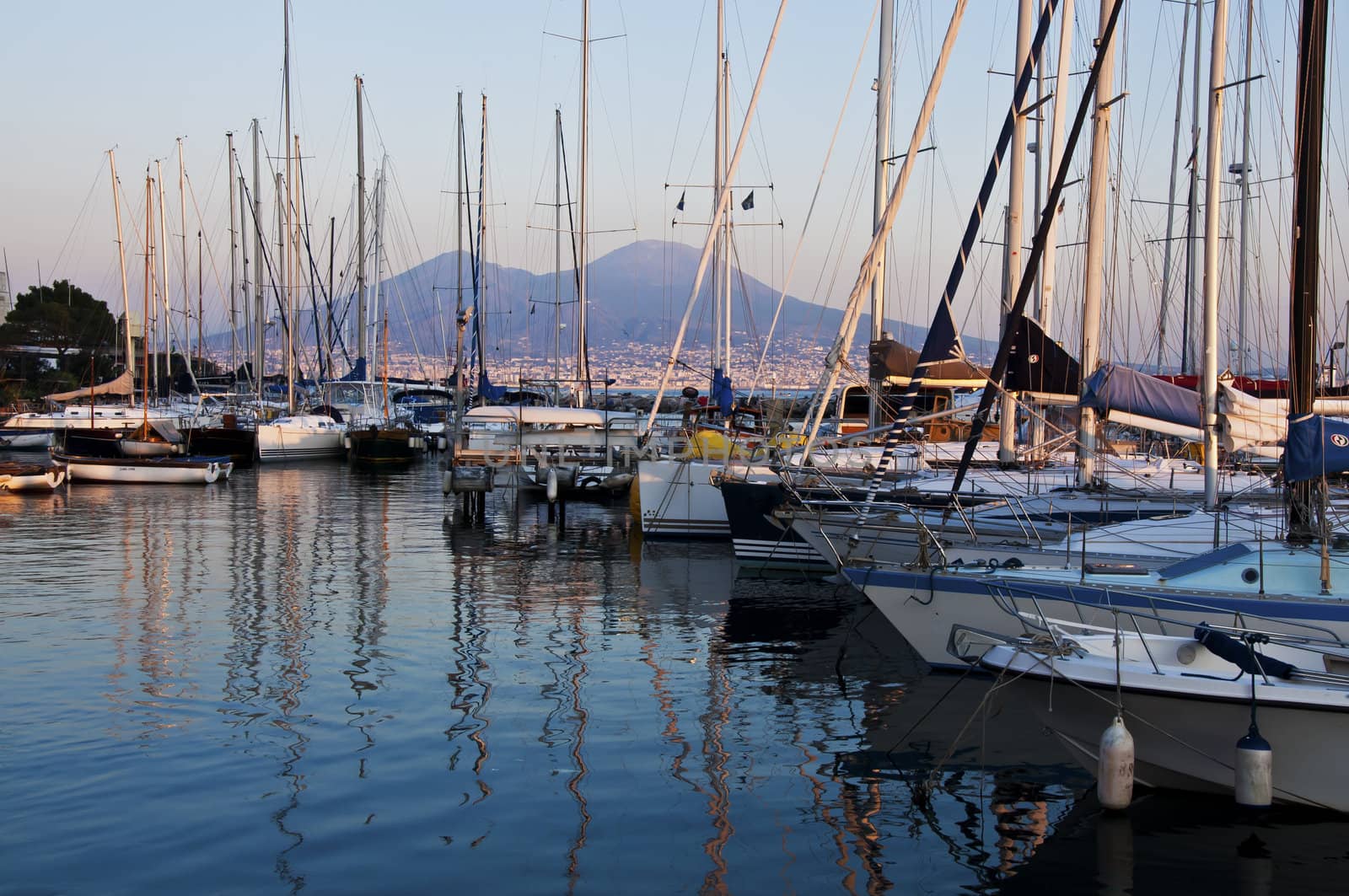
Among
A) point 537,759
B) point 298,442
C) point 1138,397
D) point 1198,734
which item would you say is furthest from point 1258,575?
point 298,442

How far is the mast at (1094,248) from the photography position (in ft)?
61.9

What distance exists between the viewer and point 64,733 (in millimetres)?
11336

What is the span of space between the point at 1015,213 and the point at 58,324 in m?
68.7

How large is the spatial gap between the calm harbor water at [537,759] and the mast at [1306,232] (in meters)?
4.39

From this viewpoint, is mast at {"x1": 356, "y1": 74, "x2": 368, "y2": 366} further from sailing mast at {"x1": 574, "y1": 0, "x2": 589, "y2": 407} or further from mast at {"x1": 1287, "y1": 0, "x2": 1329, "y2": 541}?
mast at {"x1": 1287, "y1": 0, "x2": 1329, "y2": 541}

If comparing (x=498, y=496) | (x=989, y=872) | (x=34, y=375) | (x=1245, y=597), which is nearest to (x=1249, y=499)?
(x=1245, y=597)

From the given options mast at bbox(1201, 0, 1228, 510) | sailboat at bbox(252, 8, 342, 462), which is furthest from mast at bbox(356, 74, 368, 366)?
mast at bbox(1201, 0, 1228, 510)

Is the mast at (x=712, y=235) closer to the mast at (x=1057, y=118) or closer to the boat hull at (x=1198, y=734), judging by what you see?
the mast at (x=1057, y=118)

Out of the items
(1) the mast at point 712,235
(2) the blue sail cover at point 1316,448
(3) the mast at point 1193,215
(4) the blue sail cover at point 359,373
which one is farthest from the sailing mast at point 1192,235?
(4) the blue sail cover at point 359,373

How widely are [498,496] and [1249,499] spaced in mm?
24162

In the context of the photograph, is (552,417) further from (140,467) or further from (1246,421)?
(1246,421)

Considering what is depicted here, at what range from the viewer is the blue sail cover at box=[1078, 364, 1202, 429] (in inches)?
715

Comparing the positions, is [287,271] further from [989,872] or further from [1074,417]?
[989,872]

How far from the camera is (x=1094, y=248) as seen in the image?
19719mm
